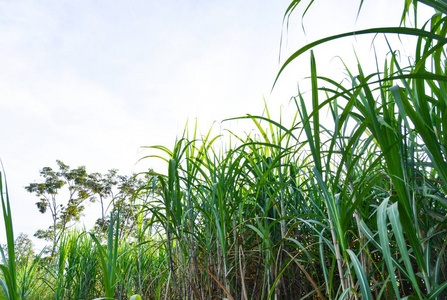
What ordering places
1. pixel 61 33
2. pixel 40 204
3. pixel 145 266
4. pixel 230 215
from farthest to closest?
pixel 61 33 < pixel 40 204 < pixel 145 266 < pixel 230 215

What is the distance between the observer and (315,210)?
1296 mm

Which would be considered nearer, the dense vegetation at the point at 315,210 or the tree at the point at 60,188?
the dense vegetation at the point at 315,210

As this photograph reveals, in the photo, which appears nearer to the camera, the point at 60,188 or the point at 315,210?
the point at 315,210

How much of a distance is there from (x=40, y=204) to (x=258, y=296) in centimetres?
1539

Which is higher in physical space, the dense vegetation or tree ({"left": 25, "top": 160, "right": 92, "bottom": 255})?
tree ({"left": 25, "top": 160, "right": 92, "bottom": 255})

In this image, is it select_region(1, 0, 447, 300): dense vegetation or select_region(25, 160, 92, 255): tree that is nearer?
select_region(1, 0, 447, 300): dense vegetation

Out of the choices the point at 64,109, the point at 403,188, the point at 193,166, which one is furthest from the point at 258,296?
the point at 64,109

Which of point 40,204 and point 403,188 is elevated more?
point 40,204

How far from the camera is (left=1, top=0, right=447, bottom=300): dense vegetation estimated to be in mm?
615

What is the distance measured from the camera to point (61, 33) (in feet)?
64.3

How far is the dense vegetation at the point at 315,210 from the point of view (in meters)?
0.62

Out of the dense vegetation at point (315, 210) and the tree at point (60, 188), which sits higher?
the tree at point (60, 188)

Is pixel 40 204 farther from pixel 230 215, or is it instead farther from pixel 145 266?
pixel 230 215

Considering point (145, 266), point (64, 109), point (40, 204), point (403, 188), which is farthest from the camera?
point (64, 109)
